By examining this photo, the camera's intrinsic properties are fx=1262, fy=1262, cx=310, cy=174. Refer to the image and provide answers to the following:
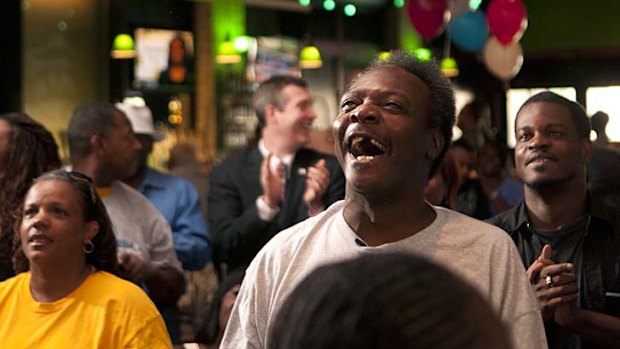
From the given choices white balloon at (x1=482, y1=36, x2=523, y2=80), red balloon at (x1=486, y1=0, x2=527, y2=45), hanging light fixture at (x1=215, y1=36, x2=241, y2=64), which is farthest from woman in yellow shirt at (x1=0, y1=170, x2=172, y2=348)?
hanging light fixture at (x1=215, y1=36, x2=241, y2=64)

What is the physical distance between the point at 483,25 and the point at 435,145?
9.17 metres

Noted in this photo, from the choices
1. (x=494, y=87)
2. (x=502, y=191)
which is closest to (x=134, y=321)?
(x=502, y=191)

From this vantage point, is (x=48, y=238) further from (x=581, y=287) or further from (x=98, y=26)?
(x=98, y=26)

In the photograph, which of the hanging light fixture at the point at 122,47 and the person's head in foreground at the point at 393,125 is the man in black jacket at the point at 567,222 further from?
the hanging light fixture at the point at 122,47

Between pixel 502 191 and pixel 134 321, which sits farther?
pixel 502 191

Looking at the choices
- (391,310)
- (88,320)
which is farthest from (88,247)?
(391,310)

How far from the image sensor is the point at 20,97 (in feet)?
34.8

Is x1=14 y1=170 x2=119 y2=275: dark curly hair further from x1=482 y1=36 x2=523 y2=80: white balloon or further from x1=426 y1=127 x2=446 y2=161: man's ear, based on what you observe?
x1=482 y1=36 x2=523 y2=80: white balloon

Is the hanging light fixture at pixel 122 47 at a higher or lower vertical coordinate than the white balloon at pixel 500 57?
higher

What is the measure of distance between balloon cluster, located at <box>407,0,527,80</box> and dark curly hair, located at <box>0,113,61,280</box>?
6.50m

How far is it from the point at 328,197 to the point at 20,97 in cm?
592

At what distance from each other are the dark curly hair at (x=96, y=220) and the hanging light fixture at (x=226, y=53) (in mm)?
9526

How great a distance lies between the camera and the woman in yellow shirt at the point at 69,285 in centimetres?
389

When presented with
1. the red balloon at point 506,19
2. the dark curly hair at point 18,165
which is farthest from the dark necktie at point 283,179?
the red balloon at point 506,19
